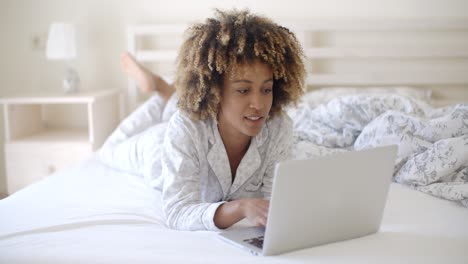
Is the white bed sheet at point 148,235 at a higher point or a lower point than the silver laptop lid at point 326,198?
lower

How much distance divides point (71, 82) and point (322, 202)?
2.12 metres

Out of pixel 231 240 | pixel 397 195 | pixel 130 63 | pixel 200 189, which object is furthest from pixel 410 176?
pixel 130 63

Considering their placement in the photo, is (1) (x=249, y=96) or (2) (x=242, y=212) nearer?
(2) (x=242, y=212)

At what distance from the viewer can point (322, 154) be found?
2.14m

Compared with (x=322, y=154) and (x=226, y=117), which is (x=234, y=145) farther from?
(x=322, y=154)

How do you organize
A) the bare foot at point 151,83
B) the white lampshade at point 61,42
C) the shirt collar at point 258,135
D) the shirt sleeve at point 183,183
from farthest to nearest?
the white lampshade at point 61,42 → the bare foot at point 151,83 → the shirt collar at point 258,135 → the shirt sleeve at point 183,183

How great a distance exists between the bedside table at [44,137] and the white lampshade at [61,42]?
193mm

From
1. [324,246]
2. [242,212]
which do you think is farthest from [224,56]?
[324,246]

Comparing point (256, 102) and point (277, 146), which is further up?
point (256, 102)

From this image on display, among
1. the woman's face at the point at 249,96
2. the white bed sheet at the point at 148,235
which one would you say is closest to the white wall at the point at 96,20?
the white bed sheet at the point at 148,235

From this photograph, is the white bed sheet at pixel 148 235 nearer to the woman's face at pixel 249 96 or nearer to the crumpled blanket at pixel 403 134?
the crumpled blanket at pixel 403 134

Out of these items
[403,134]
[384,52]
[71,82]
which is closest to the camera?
[403,134]

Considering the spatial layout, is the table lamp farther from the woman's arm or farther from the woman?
the woman's arm

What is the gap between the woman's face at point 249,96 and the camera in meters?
1.54
